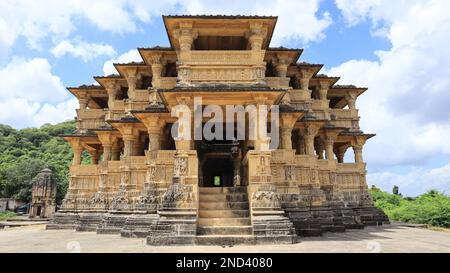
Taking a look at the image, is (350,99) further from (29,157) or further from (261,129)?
(29,157)

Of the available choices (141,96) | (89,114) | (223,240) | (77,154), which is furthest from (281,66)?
(77,154)

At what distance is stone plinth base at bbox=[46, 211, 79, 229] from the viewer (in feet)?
69.6

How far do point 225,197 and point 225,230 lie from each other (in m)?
2.22

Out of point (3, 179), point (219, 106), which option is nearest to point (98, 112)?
point (219, 106)

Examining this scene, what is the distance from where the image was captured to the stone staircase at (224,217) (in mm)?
11430

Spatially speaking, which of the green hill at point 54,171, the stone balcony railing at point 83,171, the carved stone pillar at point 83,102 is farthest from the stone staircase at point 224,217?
the green hill at point 54,171

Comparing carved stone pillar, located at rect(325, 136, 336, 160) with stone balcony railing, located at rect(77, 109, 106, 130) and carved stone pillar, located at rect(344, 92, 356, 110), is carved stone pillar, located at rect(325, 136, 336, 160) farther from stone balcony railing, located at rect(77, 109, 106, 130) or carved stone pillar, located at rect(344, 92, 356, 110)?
stone balcony railing, located at rect(77, 109, 106, 130)

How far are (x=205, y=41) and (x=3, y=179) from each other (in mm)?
49726

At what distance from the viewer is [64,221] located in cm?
2142

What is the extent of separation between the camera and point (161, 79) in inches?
706

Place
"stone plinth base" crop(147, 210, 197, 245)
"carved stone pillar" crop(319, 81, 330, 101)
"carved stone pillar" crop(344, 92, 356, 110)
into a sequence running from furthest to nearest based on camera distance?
"carved stone pillar" crop(344, 92, 356, 110) → "carved stone pillar" crop(319, 81, 330, 101) → "stone plinth base" crop(147, 210, 197, 245)

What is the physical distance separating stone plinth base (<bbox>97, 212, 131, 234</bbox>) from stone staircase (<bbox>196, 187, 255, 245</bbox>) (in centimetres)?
548

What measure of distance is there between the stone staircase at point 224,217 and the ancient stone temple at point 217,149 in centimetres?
4

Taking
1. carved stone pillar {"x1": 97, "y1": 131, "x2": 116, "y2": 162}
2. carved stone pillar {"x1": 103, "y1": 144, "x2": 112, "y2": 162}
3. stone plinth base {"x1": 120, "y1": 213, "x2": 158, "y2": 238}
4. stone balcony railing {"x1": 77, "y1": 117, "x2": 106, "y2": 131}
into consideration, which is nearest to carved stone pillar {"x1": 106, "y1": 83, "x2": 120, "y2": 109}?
stone balcony railing {"x1": 77, "y1": 117, "x2": 106, "y2": 131}
